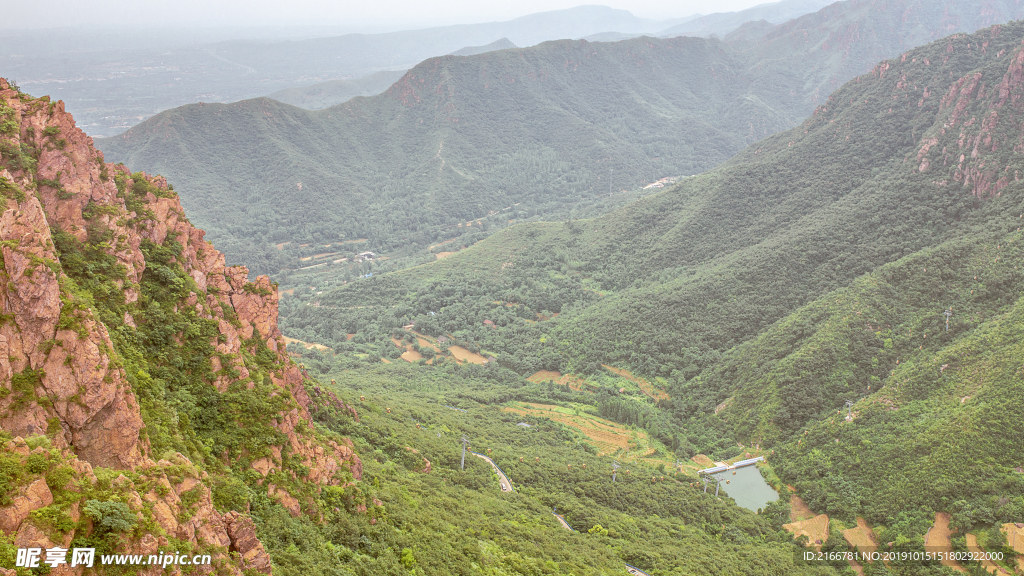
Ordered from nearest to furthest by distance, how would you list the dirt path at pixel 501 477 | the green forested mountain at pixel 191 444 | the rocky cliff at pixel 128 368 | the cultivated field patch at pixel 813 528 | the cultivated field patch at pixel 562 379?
1. the rocky cliff at pixel 128 368
2. the green forested mountain at pixel 191 444
3. the dirt path at pixel 501 477
4. the cultivated field patch at pixel 813 528
5. the cultivated field patch at pixel 562 379

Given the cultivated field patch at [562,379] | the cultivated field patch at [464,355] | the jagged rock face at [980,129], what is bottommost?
the cultivated field patch at [464,355]

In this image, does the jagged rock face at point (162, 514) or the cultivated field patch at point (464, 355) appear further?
the cultivated field patch at point (464, 355)

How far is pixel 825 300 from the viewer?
86625 mm

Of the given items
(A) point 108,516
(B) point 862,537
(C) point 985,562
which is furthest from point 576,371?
(A) point 108,516

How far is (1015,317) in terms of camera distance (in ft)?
218

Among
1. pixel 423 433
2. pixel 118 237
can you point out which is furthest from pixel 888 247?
pixel 118 237

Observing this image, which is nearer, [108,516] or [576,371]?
[108,516]

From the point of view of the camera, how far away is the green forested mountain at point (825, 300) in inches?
2376

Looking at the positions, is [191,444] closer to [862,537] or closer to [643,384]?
[862,537]

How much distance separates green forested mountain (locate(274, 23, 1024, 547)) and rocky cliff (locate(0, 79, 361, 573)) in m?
52.9

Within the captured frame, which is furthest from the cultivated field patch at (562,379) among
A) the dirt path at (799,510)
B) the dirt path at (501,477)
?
the dirt path at (799,510)
